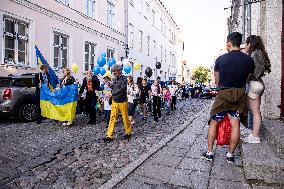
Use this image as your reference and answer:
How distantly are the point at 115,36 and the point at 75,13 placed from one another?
5.70 meters

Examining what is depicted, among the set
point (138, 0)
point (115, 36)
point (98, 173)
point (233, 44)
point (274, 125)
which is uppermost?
point (138, 0)

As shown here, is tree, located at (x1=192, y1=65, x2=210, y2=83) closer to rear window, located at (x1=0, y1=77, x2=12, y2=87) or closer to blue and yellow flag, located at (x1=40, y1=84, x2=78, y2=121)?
blue and yellow flag, located at (x1=40, y1=84, x2=78, y2=121)

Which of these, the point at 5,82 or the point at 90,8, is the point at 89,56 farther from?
the point at 5,82

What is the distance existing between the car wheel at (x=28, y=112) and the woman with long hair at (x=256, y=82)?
739 cm

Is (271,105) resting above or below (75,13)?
below

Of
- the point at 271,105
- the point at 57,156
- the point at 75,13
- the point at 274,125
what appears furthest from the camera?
the point at 75,13

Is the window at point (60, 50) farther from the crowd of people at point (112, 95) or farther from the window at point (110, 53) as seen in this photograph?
the window at point (110, 53)

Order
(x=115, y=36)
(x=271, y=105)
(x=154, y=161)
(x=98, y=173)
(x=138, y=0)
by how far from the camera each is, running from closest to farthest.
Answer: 1. (x=98, y=173)
2. (x=154, y=161)
3. (x=271, y=105)
4. (x=115, y=36)
5. (x=138, y=0)

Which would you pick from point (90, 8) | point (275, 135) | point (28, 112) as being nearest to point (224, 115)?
point (275, 135)

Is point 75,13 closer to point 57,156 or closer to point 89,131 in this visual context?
point 89,131

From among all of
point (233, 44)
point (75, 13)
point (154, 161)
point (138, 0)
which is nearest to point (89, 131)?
point (154, 161)

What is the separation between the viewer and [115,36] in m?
22.0

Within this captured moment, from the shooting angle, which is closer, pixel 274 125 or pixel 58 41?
pixel 274 125

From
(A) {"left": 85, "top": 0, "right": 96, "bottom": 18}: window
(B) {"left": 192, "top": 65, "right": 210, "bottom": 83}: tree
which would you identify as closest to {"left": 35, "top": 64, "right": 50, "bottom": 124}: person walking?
(A) {"left": 85, "top": 0, "right": 96, "bottom": 18}: window
